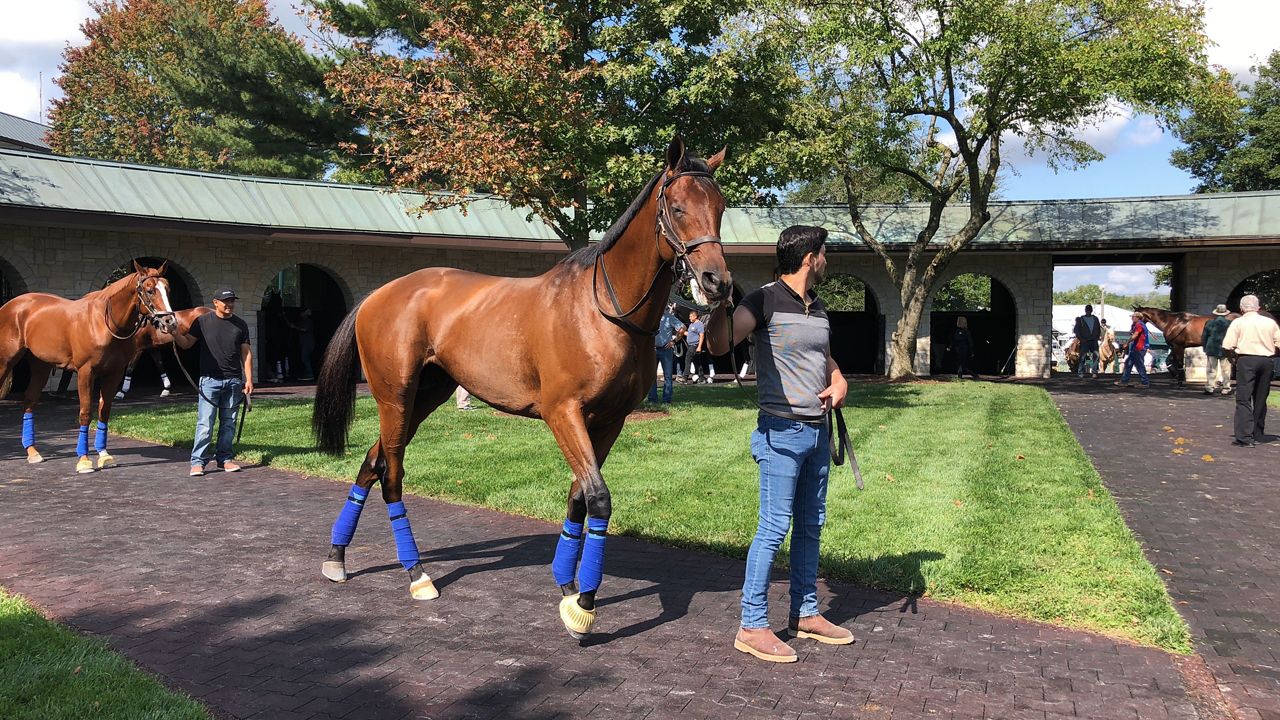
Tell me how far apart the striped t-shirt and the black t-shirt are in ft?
24.1

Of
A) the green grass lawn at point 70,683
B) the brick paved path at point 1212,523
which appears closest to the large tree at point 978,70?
the brick paved path at point 1212,523

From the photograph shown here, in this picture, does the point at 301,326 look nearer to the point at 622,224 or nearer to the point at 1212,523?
the point at 622,224

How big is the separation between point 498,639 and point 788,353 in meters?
2.19

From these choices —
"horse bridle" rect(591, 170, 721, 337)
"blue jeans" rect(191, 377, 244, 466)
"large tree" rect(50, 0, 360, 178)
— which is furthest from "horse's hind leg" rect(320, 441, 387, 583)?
"large tree" rect(50, 0, 360, 178)

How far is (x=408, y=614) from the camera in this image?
5086mm

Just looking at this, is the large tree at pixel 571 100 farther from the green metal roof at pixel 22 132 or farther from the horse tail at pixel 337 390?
the green metal roof at pixel 22 132

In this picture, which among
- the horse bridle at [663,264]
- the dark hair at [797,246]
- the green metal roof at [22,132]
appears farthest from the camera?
the green metal roof at [22,132]

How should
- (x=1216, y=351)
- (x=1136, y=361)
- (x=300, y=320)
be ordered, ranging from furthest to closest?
(x=300, y=320) → (x=1136, y=361) → (x=1216, y=351)

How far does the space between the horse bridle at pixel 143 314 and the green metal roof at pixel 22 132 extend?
31092 millimetres

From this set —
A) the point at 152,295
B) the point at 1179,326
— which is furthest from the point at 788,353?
the point at 1179,326

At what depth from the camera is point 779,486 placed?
441cm

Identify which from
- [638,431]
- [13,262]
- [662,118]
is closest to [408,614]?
[638,431]

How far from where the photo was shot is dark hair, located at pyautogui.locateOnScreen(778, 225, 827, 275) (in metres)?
4.45

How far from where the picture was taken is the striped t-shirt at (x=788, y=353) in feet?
14.4
